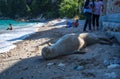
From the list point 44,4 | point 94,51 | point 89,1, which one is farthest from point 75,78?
point 44,4

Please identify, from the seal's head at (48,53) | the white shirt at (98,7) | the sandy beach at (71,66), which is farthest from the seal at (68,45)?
the white shirt at (98,7)

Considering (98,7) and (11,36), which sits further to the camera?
(11,36)

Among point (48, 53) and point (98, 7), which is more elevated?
point (98, 7)

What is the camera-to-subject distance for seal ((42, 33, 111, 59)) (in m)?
12.4

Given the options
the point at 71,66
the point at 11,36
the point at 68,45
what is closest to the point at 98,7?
the point at 68,45

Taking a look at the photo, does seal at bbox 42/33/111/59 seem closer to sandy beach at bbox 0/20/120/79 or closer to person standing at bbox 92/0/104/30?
sandy beach at bbox 0/20/120/79

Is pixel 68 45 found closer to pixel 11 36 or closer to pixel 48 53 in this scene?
pixel 48 53

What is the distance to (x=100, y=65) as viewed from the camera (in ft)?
35.7

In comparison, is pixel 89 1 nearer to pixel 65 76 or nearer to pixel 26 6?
pixel 65 76

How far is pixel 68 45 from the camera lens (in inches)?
509

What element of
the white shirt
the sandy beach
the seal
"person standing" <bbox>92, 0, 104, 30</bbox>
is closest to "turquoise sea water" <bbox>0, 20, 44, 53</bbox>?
"person standing" <bbox>92, 0, 104, 30</bbox>

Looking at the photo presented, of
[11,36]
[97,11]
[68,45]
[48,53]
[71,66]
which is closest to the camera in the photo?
[71,66]

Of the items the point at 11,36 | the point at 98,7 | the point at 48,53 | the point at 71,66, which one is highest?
the point at 98,7

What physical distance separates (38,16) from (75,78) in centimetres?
8446
